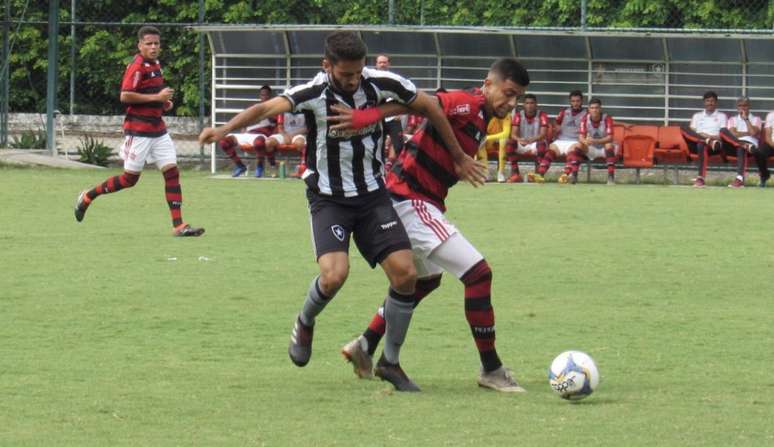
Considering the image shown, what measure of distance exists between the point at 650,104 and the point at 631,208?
7.77 metres

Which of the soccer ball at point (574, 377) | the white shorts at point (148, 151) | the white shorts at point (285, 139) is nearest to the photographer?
the soccer ball at point (574, 377)

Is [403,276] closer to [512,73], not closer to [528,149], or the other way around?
[512,73]

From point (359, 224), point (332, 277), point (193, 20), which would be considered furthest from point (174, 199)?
point (193, 20)

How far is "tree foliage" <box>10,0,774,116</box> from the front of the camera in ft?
85.4

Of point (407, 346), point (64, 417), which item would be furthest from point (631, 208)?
point (64, 417)

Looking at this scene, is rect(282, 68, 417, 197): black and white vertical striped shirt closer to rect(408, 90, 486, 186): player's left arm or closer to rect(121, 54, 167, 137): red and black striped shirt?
rect(408, 90, 486, 186): player's left arm

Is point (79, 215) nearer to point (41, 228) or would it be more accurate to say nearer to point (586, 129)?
point (41, 228)

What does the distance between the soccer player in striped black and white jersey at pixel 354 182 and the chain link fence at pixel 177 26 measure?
697 inches

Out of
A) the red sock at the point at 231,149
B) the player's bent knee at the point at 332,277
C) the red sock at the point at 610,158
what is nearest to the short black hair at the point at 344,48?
the player's bent knee at the point at 332,277

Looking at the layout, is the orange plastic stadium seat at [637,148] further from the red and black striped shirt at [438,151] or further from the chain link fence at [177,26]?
the red and black striped shirt at [438,151]

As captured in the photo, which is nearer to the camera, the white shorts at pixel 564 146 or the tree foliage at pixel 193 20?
the white shorts at pixel 564 146

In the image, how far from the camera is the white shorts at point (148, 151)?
15.5 meters

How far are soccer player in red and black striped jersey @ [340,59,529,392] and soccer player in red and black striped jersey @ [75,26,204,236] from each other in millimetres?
7724

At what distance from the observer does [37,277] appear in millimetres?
11453
